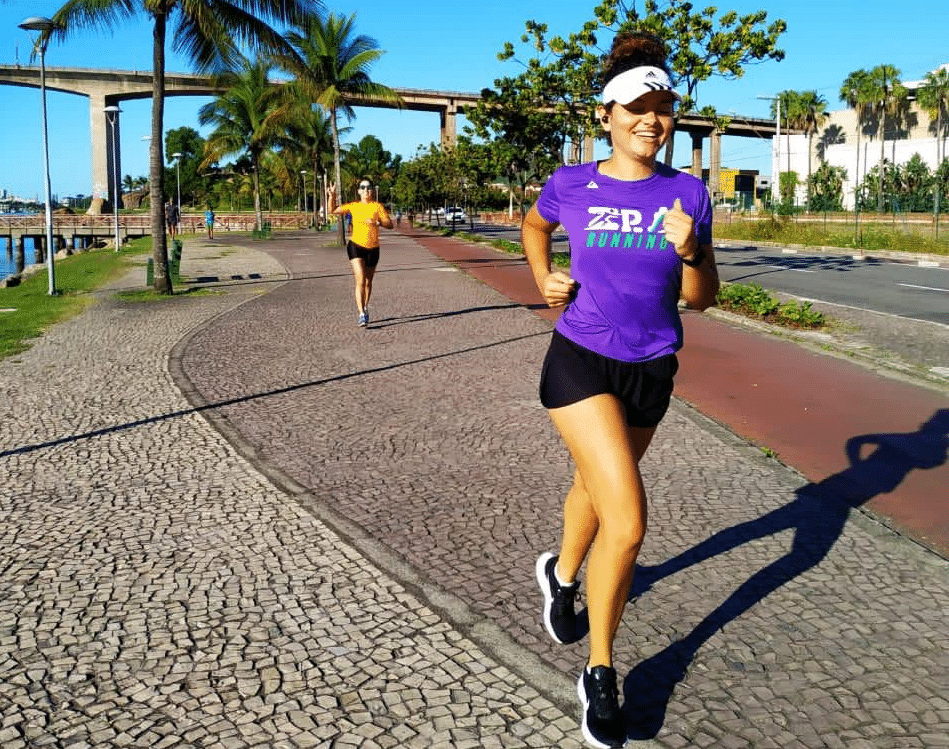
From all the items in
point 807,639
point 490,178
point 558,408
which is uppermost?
point 490,178

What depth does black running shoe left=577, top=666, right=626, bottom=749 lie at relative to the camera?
9.34ft

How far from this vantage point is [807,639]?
143 inches

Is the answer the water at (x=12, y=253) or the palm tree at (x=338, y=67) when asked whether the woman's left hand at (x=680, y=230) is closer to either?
the palm tree at (x=338, y=67)

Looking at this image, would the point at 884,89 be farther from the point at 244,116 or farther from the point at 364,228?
the point at 364,228

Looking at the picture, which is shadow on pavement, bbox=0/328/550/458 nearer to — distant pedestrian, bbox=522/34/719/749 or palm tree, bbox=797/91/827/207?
distant pedestrian, bbox=522/34/719/749

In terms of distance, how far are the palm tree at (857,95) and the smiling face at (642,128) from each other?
75.8 meters

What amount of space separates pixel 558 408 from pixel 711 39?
14.3 meters

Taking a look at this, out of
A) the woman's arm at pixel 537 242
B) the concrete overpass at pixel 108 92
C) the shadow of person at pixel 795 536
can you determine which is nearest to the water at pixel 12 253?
the concrete overpass at pixel 108 92

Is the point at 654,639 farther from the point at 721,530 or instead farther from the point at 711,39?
the point at 711,39

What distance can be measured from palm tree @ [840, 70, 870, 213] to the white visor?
75827mm

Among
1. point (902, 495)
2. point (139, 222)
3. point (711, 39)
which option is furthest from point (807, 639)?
point (139, 222)

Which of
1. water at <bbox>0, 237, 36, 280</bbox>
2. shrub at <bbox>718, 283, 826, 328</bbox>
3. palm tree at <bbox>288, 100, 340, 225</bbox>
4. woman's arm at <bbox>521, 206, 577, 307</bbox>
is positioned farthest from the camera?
water at <bbox>0, 237, 36, 280</bbox>

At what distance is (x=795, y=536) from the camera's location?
191 inches

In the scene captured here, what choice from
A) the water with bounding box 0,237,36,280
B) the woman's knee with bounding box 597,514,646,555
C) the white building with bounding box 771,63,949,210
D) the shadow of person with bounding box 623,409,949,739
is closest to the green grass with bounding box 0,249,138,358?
the shadow of person with bounding box 623,409,949,739
